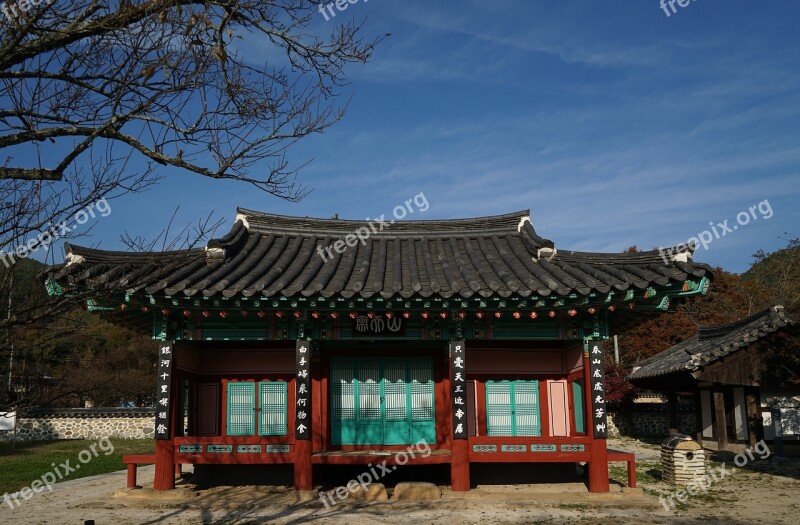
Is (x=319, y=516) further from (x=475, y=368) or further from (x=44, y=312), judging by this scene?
(x=44, y=312)

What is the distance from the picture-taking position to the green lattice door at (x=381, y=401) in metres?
14.2

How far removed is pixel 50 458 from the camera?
23.1 m

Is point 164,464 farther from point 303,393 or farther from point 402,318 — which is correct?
point 402,318

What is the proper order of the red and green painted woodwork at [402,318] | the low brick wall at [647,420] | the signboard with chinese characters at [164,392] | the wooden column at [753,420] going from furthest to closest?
the low brick wall at [647,420], the wooden column at [753,420], the signboard with chinese characters at [164,392], the red and green painted woodwork at [402,318]

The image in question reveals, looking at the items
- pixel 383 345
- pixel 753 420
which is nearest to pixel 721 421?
pixel 753 420

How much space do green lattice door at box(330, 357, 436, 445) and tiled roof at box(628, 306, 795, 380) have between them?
9128 mm

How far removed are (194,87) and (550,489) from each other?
11078 millimetres

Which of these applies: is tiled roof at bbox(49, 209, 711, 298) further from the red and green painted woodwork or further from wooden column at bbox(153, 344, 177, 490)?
wooden column at bbox(153, 344, 177, 490)

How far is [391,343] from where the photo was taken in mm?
14453

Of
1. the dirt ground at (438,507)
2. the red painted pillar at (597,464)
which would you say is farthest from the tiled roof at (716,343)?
the red painted pillar at (597,464)

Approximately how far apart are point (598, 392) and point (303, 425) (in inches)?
225

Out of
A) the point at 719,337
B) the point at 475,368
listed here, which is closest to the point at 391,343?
the point at 475,368

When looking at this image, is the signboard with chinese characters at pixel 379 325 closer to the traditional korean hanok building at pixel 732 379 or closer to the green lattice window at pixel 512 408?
the green lattice window at pixel 512 408

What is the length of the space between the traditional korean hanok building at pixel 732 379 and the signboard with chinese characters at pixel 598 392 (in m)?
7.56
